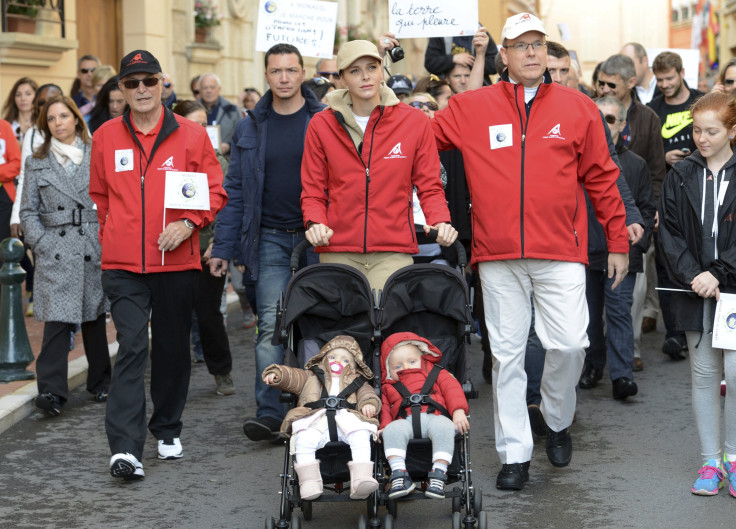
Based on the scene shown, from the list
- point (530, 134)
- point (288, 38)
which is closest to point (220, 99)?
point (288, 38)

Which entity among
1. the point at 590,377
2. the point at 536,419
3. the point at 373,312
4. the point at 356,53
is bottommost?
the point at 590,377

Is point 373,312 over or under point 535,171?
under

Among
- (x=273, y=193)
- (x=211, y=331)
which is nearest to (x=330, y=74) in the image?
(x=211, y=331)

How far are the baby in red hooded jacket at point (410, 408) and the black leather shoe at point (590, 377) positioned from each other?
3.38m

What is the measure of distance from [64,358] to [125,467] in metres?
2.03

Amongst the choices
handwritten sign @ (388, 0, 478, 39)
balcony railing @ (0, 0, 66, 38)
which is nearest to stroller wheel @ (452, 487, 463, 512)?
handwritten sign @ (388, 0, 478, 39)

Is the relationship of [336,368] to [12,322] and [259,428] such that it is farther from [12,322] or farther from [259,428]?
[12,322]

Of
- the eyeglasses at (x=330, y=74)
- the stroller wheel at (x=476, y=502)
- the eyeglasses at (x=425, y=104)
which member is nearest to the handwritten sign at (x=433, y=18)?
the eyeglasses at (x=425, y=104)

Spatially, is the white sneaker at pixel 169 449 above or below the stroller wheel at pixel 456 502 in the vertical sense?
below

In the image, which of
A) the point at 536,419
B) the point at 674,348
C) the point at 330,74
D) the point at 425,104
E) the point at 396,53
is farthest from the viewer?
the point at 330,74

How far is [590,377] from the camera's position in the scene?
30.0 feet

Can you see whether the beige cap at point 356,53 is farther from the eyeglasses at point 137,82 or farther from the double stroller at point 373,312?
the eyeglasses at point 137,82

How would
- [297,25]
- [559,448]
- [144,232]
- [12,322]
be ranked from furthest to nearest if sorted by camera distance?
[297,25] → [12,322] → [144,232] → [559,448]

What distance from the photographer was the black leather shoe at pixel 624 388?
857 centimetres
